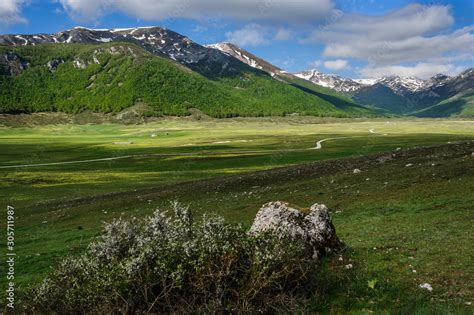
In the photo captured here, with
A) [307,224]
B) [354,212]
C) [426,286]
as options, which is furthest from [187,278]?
[354,212]

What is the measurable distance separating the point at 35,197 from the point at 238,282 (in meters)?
61.3

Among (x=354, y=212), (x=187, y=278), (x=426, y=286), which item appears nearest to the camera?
(x=187, y=278)

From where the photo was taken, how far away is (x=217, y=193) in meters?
47.2

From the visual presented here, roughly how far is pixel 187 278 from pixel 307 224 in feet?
21.8

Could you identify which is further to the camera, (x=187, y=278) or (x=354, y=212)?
(x=354, y=212)

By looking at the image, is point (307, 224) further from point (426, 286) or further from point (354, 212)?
point (354, 212)

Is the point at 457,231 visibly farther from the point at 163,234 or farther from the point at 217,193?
the point at 217,193

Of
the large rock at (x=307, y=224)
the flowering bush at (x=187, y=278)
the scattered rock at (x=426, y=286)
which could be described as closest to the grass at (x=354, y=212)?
the scattered rock at (x=426, y=286)

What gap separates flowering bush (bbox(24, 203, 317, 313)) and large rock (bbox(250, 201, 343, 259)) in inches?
107

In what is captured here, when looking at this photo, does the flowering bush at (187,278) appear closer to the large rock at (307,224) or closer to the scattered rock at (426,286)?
the large rock at (307,224)

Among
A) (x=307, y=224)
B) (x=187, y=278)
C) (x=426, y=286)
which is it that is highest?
(x=307, y=224)

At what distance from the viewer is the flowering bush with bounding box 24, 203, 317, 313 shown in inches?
475

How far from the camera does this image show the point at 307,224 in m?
17.2

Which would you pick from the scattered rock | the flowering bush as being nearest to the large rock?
the flowering bush
